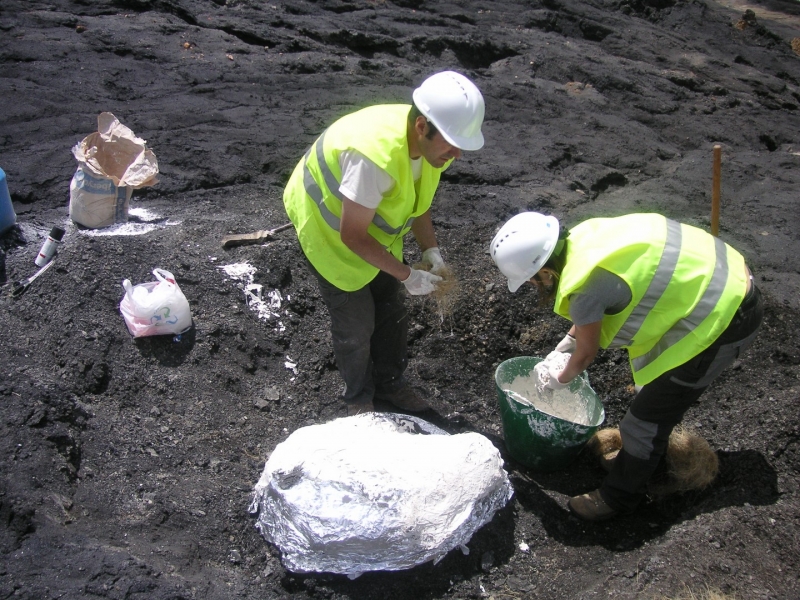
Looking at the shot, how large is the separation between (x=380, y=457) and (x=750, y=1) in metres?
12.7

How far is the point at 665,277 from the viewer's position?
7.29 ft

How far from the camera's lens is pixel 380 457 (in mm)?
2521

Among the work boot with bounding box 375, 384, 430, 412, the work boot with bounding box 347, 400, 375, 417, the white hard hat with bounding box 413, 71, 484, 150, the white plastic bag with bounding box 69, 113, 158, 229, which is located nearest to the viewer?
the white hard hat with bounding box 413, 71, 484, 150

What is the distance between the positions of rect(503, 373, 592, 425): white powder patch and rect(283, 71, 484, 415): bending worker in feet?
2.00

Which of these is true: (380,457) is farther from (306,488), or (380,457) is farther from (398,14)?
(398,14)

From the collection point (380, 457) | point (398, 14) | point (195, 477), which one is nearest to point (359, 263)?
point (380, 457)

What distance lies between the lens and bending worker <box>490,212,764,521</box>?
86.9 inches

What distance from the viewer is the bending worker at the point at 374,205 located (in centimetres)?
237

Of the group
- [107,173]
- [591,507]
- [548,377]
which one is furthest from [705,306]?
[107,173]

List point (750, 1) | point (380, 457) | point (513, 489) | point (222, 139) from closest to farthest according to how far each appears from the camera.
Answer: point (380, 457) → point (513, 489) → point (222, 139) → point (750, 1)

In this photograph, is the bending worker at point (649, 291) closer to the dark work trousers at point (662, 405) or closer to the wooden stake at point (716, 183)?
the dark work trousers at point (662, 405)

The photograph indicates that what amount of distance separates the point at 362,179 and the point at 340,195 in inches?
8.3

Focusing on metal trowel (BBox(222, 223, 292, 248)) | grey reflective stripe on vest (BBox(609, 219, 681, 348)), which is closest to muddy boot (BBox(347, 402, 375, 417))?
grey reflective stripe on vest (BBox(609, 219, 681, 348))

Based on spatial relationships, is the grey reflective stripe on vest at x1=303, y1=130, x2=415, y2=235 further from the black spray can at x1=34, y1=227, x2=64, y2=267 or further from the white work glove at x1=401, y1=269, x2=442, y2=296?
the black spray can at x1=34, y1=227, x2=64, y2=267
